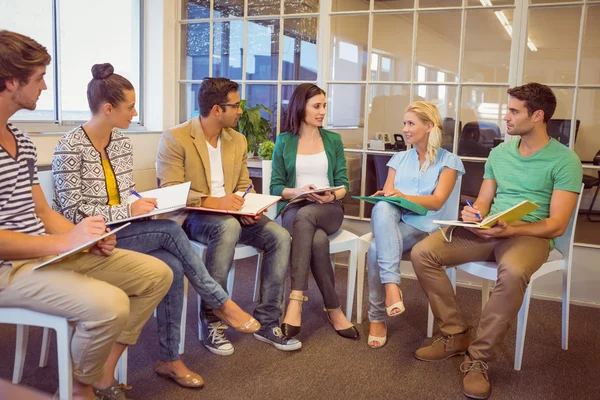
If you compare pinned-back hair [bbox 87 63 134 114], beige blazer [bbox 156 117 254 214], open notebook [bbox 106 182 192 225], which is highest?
pinned-back hair [bbox 87 63 134 114]

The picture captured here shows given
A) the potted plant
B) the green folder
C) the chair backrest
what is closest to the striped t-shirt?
the green folder

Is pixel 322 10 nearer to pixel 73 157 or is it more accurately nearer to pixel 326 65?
pixel 326 65

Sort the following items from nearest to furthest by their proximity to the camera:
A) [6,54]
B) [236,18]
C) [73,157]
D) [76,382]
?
[6,54] < [76,382] < [73,157] < [236,18]

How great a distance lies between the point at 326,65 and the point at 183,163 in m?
1.48

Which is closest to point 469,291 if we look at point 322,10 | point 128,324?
point 322,10

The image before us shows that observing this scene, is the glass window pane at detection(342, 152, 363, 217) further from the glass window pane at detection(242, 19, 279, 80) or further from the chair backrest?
the chair backrest

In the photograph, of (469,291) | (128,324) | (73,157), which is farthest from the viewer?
(469,291)

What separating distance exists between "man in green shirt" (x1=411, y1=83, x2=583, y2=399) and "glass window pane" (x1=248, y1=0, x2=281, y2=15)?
1872mm

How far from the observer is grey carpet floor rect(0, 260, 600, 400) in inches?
86.5

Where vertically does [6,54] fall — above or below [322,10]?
below

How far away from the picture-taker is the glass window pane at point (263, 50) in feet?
12.9

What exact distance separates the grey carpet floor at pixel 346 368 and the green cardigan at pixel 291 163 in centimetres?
70

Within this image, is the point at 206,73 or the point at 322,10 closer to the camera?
the point at 322,10

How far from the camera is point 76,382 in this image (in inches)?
70.9
